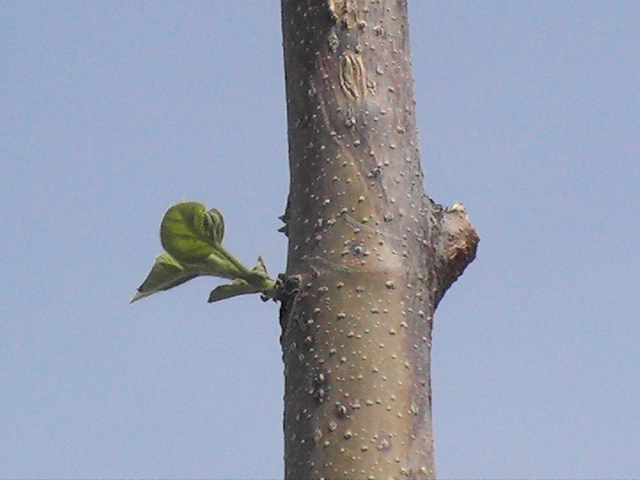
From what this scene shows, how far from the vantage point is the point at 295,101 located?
5.95 feet

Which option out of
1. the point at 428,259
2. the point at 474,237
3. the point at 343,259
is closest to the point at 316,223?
the point at 343,259

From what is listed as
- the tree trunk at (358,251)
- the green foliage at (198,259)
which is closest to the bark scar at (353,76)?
the tree trunk at (358,251)

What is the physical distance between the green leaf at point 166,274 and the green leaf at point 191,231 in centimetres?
1

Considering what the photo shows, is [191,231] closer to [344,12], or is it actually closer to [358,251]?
[358,251]

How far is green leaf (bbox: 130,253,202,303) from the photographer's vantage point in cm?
176

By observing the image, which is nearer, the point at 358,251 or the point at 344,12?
the point at 358,251

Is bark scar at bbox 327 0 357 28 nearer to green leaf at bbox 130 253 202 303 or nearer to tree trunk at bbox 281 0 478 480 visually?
tree trunk at bbox 281 0 478 480

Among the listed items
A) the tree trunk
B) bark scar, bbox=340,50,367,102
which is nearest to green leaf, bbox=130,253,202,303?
the tree trunk

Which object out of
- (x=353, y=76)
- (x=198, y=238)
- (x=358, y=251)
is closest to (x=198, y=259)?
(x=198, y=238)

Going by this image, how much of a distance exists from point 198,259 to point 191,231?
0.05 meters

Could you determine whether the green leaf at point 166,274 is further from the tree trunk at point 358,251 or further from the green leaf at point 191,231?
the tree trunk at point 358,251

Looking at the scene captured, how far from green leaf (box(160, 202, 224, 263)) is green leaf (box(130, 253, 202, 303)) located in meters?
0.01

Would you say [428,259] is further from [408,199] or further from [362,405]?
[362,405]

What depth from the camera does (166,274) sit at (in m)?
1.76
